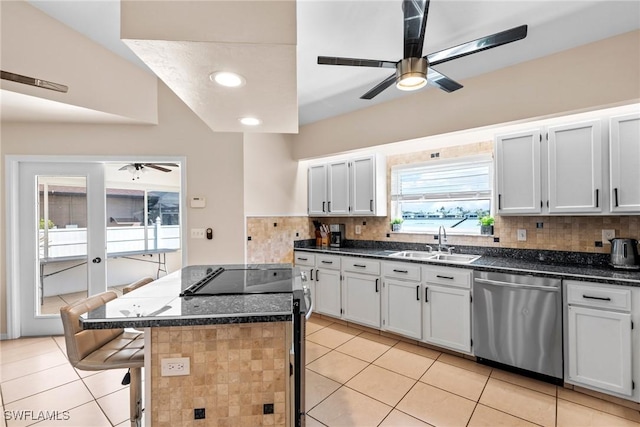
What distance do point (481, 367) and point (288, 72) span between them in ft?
9.76

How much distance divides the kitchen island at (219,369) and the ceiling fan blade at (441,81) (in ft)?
6.13

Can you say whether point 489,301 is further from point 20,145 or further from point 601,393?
point 20,145

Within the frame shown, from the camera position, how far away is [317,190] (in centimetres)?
434

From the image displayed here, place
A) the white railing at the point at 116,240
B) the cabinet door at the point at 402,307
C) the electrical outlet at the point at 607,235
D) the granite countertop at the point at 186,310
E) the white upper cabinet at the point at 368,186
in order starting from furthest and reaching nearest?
the white upper cabinet at the point at 368,186 → the white railing at the point at 116,240 → the cabinet door at the point at 402,307 → the electrical outlet at the point at 607,235 → the granite countertop at the point at 186,310

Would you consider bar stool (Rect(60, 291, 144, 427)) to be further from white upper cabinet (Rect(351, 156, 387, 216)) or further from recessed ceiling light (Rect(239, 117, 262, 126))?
white upper cabinet (Rect(351, 156, 387, 216))

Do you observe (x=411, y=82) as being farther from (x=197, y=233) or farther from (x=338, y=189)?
(x=197, y=233)

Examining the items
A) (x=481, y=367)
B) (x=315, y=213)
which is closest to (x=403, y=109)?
(x=315, y=213)

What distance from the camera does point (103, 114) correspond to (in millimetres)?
2971

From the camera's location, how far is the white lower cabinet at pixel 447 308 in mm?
2742

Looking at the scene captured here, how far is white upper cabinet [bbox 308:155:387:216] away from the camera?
3828 mm

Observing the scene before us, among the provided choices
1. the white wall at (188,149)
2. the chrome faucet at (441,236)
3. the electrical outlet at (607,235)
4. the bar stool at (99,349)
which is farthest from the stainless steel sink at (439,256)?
the bar stool at (99,349)

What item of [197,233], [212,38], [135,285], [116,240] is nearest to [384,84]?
[212,38]

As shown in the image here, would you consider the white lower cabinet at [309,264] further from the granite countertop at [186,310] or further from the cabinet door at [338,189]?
the granite countertop at [186,310]

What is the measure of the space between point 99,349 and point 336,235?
10.1ft
